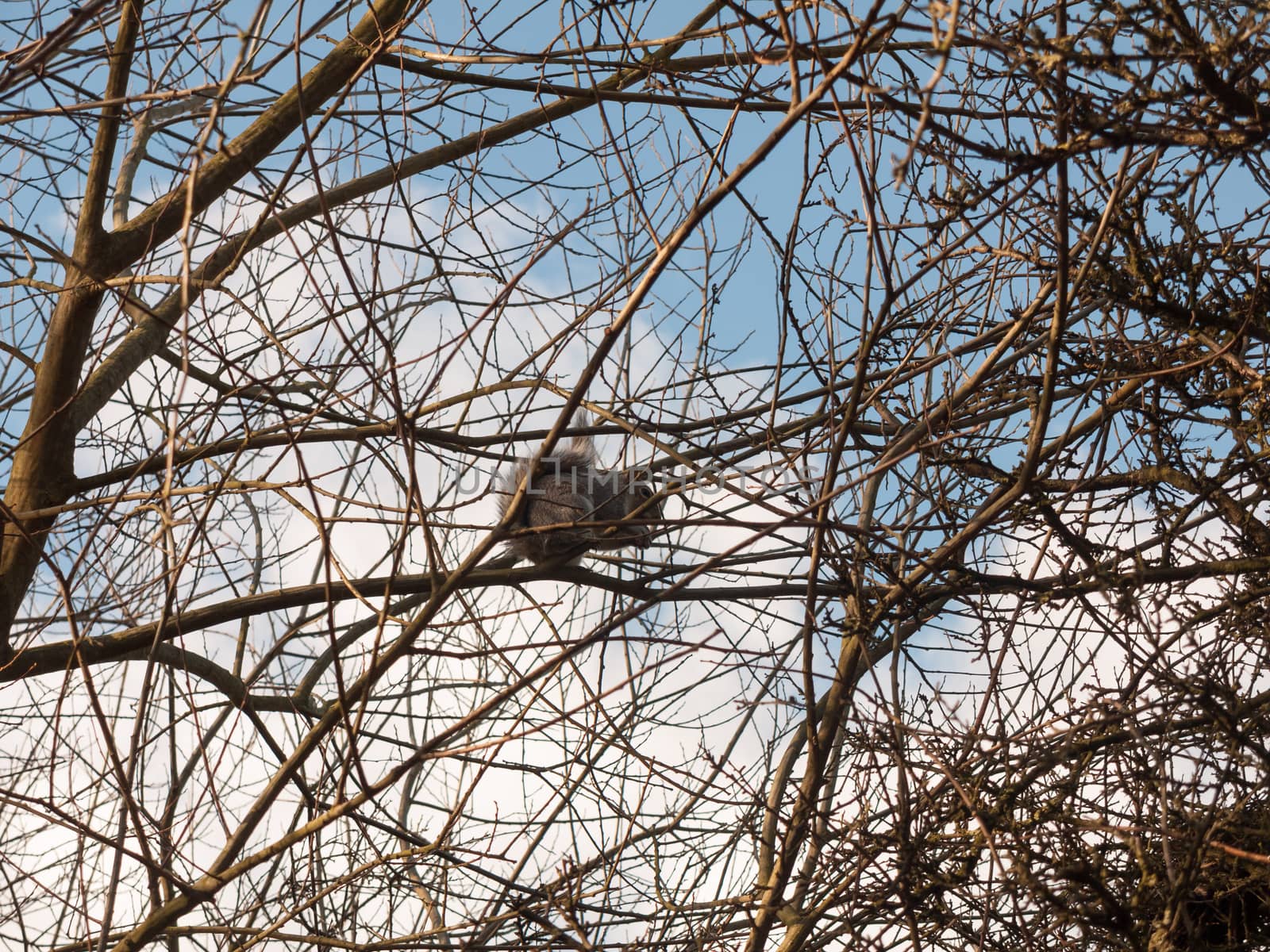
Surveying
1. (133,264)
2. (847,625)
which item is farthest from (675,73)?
(133,264)

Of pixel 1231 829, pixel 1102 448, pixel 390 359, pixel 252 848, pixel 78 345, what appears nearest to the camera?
pixel 390 359

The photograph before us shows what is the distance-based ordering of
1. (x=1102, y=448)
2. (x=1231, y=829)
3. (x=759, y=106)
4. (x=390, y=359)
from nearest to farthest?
1. (x=390, y=359)
2. (x=1231, y=829)
3. (x=759, y=106)
4. (x=1102, y=448)

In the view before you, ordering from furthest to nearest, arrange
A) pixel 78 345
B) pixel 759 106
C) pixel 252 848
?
1. pixel 252 848
2. pixel 78 345
3. pixel 759 106

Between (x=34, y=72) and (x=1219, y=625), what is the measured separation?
2.88 metres

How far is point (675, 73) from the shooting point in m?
2.61

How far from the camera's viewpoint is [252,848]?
572 cm

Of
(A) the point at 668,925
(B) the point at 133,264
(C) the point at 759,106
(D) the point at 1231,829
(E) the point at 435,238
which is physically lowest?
(D) the point at 1231,829

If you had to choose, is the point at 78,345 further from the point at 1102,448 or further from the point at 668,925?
the point at 1102,448

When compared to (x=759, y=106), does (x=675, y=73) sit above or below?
above

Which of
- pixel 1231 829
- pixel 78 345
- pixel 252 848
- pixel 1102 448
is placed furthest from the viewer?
pixel 252 848

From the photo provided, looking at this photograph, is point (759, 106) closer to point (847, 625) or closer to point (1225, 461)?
point (847, 625)

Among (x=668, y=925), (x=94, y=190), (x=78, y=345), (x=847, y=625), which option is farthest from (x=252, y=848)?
(x=847, y=625)

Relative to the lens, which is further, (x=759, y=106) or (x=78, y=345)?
(x=78, y=345)

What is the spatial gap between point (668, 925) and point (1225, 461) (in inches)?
70.1
